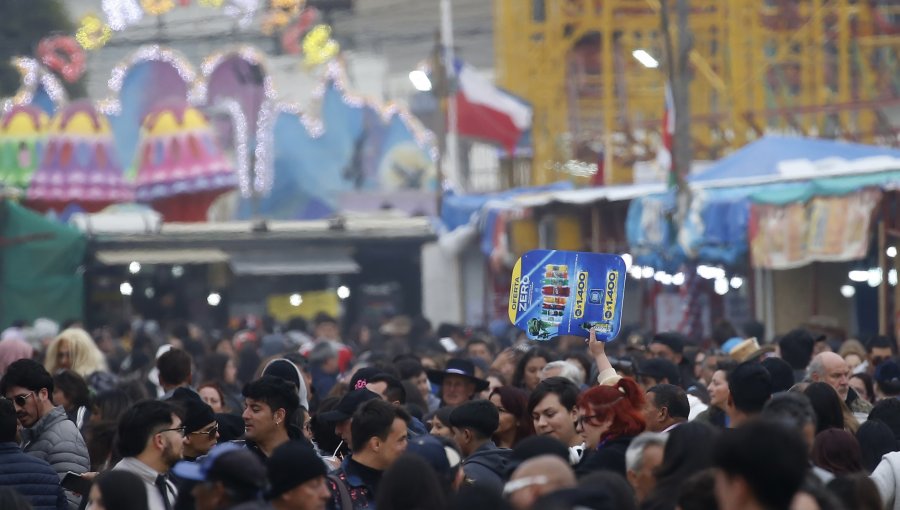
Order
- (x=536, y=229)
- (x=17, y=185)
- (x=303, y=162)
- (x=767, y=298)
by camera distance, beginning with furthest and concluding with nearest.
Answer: (x=303, y=162) < (x=17, y=185) < (x=536, y=229) < (x=767, y=298)

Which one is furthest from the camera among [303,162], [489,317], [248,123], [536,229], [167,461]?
[303,162]

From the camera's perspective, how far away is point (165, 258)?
111ft

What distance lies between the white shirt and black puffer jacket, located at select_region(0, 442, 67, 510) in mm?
617

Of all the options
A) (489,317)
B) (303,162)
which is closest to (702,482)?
(489,317)

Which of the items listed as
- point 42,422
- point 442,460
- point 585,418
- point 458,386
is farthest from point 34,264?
point 442,460

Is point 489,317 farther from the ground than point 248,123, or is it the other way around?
point 248,123

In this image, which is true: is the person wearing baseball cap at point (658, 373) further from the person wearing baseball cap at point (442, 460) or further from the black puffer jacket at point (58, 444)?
the person wearing baseball cap at point (442, 460)

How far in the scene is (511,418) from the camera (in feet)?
29.1

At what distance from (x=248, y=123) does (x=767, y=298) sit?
38.5 metres

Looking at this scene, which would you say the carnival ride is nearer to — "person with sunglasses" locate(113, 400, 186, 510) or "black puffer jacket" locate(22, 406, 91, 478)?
"black puffer jacket" locate(22, 406, 91, 478)

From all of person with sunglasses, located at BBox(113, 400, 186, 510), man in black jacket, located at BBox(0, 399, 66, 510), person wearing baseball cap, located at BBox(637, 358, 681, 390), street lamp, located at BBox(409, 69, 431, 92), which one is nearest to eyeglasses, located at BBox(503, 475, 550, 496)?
person with sunglasses, located at BBox(113, 400, 186, 510)

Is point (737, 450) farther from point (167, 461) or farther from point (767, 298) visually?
point (767, 298)

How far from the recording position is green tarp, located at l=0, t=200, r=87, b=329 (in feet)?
104

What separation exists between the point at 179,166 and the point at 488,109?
9.29 meters
